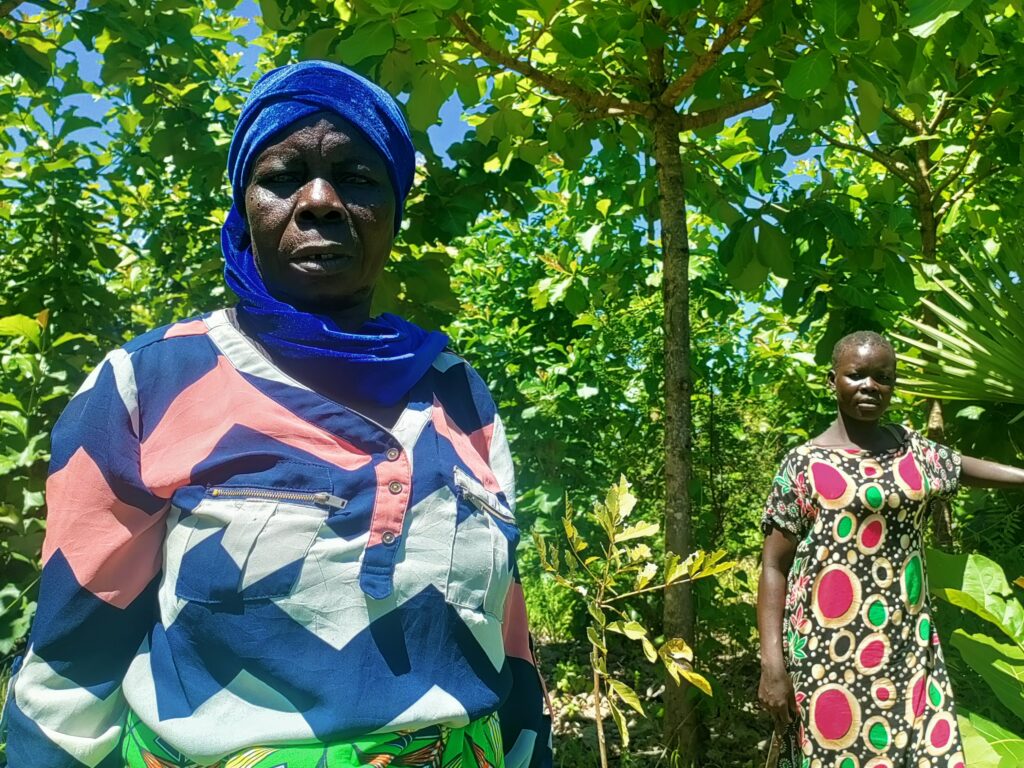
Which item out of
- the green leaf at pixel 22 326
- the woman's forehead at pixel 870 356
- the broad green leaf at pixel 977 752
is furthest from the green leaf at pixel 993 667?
the green leaf at pixel 22 326

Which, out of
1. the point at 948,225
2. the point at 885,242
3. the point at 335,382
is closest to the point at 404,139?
the point at 335,382

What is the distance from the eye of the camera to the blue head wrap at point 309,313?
1100mm

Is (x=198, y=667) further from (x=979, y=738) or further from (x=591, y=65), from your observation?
(x=591, y=65)

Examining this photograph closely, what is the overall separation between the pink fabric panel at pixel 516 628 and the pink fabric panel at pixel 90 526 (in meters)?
0.52

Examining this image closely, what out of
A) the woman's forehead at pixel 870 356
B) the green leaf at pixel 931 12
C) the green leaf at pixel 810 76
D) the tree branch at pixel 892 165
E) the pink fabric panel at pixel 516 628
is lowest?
the pink fabric panel at pixel 516 628

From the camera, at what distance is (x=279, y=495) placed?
102 cm

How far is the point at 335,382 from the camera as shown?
1118 millimetres

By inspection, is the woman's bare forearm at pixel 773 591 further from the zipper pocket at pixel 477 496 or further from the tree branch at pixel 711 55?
the zipper pocket at pixel 477 496

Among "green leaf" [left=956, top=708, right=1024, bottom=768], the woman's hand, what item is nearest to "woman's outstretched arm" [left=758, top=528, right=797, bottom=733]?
the woman's hand

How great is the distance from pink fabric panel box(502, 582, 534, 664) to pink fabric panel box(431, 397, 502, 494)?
6.5 inches

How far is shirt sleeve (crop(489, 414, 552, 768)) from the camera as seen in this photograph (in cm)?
128

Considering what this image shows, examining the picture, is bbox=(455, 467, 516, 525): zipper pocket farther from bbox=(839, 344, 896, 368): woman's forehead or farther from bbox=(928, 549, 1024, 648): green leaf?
bbox=(839, 344, 896, 368): woman's forehead

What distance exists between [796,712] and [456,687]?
1.85 m

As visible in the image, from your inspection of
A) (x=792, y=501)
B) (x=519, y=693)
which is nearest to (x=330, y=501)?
(x=519, y=693)
